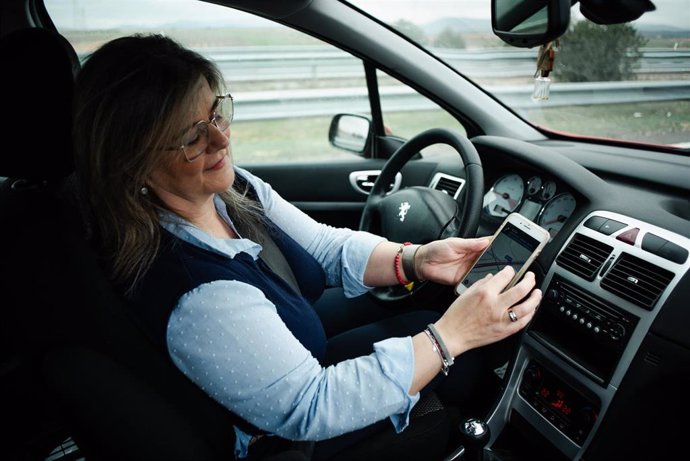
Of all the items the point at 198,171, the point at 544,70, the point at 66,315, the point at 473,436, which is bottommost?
the point at 473,436

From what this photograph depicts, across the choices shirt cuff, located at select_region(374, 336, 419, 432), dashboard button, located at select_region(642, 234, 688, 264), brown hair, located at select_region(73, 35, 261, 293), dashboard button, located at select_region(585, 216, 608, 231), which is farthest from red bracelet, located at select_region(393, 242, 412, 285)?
brown hair, located at select_region(73, 35, 261, 293)

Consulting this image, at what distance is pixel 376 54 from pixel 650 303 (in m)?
1.38

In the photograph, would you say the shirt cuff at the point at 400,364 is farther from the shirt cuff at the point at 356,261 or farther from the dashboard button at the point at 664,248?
the dashboard button at the point at 664,248

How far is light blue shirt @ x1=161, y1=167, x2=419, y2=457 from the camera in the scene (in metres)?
1.09

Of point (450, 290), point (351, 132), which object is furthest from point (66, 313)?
point (351, 132)

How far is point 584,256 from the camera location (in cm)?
154

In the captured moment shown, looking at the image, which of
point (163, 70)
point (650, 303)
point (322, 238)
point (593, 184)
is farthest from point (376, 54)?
point (650, 303)

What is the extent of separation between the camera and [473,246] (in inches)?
60.2

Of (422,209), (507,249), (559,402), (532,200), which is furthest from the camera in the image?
(422,209)

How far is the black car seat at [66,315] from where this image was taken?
99 cm

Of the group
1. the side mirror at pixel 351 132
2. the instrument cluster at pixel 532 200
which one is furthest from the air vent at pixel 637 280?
the side mirror at pixel 351 132

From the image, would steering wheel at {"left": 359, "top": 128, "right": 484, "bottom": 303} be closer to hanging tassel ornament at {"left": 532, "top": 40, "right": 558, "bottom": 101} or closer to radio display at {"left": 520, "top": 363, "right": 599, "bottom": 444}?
hanging tassel ornament at {"left": 532, "top": 40, "right": 558, "bottom": 101}

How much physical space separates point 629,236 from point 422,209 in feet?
2.39

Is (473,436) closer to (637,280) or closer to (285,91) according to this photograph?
(637,280)
